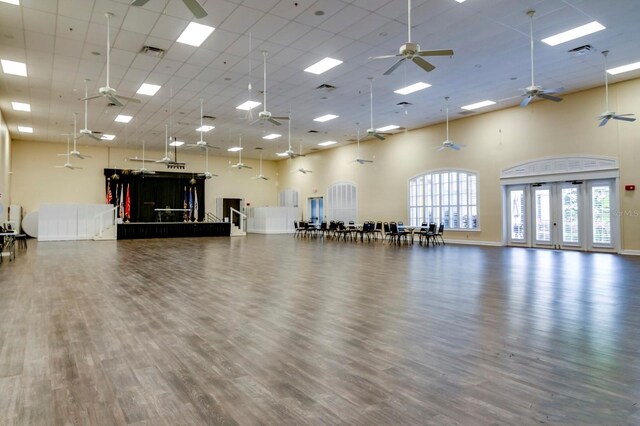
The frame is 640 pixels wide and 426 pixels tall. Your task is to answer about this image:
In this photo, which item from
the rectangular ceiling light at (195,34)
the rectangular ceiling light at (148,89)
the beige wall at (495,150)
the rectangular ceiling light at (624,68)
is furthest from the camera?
the rectangular ceiling light at (148,89)

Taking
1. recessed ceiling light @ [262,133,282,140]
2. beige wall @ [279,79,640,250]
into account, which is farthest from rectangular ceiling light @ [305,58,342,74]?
recessed ceiling light @ [262,133,282,140]

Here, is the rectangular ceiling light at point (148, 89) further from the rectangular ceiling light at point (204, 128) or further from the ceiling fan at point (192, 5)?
the ceiling fan at point (192, 5)

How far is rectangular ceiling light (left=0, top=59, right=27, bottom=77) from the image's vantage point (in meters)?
9.18

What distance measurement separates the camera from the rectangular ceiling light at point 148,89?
35.8ft

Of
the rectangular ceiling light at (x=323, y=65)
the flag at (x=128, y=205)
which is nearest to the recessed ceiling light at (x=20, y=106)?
the flag at (x=128, y=205)

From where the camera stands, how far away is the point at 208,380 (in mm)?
2561

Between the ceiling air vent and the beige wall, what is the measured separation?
11.0 meters

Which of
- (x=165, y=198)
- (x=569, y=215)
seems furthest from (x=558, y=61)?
(x=165, y=198)

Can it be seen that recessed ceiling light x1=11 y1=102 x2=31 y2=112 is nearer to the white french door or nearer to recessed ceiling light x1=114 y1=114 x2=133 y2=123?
recessed ceiling light x1=114 y1=114 x2=133 y2=123

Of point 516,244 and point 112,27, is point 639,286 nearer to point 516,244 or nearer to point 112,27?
point 516,244

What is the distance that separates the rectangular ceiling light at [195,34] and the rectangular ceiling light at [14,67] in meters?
4.53

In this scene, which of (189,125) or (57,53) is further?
(189,125)

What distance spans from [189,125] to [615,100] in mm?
14708

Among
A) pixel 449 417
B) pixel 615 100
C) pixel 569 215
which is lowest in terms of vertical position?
pixel 449 417
